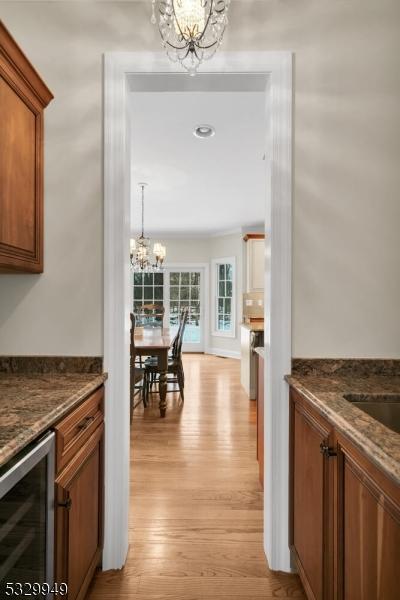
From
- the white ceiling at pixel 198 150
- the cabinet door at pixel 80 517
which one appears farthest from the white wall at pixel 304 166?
the cabinet door at pixel 80 517

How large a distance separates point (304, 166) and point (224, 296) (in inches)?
254

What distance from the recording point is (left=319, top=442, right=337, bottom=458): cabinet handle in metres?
1.11

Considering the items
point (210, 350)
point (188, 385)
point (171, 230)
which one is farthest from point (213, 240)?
point (188, 385)

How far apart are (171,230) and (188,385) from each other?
3964 mm

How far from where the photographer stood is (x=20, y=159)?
1.45 meters

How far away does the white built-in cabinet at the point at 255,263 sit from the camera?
246 inches

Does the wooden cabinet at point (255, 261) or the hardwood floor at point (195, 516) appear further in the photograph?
the wooden cabinet at point (255, 261)

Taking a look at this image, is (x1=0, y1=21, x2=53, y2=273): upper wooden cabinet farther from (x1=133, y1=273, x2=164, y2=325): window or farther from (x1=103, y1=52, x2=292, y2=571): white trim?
(x1=133, y1=273, x2=164, y2=325): window

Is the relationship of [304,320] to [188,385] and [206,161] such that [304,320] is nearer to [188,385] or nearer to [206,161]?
[206,161]

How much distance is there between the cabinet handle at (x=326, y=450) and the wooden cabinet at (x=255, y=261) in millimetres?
5113

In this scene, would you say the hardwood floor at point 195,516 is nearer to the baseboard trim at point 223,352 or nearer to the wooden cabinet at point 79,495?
the wooden cabinet at point 79,495

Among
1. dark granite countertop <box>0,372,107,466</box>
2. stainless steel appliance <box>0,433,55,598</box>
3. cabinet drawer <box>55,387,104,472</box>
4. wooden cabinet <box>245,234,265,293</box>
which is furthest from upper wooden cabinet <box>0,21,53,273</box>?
wooden cabinet <box>245,234,265,293</box>

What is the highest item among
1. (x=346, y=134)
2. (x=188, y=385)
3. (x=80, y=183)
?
(x=346, y=134)

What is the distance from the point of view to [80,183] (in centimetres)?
168
